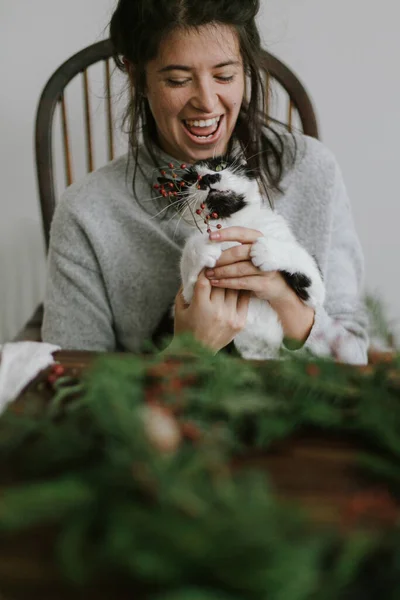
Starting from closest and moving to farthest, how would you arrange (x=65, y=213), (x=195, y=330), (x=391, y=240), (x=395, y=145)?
(x=195, y=330) → (x=65, y=213) → (x=395, y=145) → (x=391, y=240)

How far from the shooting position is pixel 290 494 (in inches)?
14.1

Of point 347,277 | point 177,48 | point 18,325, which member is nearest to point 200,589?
point 177,48

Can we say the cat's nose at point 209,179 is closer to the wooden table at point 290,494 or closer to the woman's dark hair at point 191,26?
the woman's dark hair at point 191,26

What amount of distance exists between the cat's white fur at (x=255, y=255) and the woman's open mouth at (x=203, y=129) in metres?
0.10

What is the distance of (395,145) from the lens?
1.49 meters

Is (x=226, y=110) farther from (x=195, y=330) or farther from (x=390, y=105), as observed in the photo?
(x=390, y=105)

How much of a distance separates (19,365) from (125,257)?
527 millimetres

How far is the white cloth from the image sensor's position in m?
0.53

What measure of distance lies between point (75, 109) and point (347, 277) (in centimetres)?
87

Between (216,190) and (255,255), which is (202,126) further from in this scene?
(255,255)

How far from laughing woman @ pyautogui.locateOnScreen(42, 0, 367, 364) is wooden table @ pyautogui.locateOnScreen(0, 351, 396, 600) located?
1.57 ft

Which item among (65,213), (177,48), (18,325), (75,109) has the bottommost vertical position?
(18,325)

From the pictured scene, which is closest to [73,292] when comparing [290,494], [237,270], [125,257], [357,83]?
[125,257]

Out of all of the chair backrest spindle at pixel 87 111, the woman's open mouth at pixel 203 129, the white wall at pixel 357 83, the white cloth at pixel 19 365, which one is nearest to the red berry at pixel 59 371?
the white cloth at pixel 19 365
